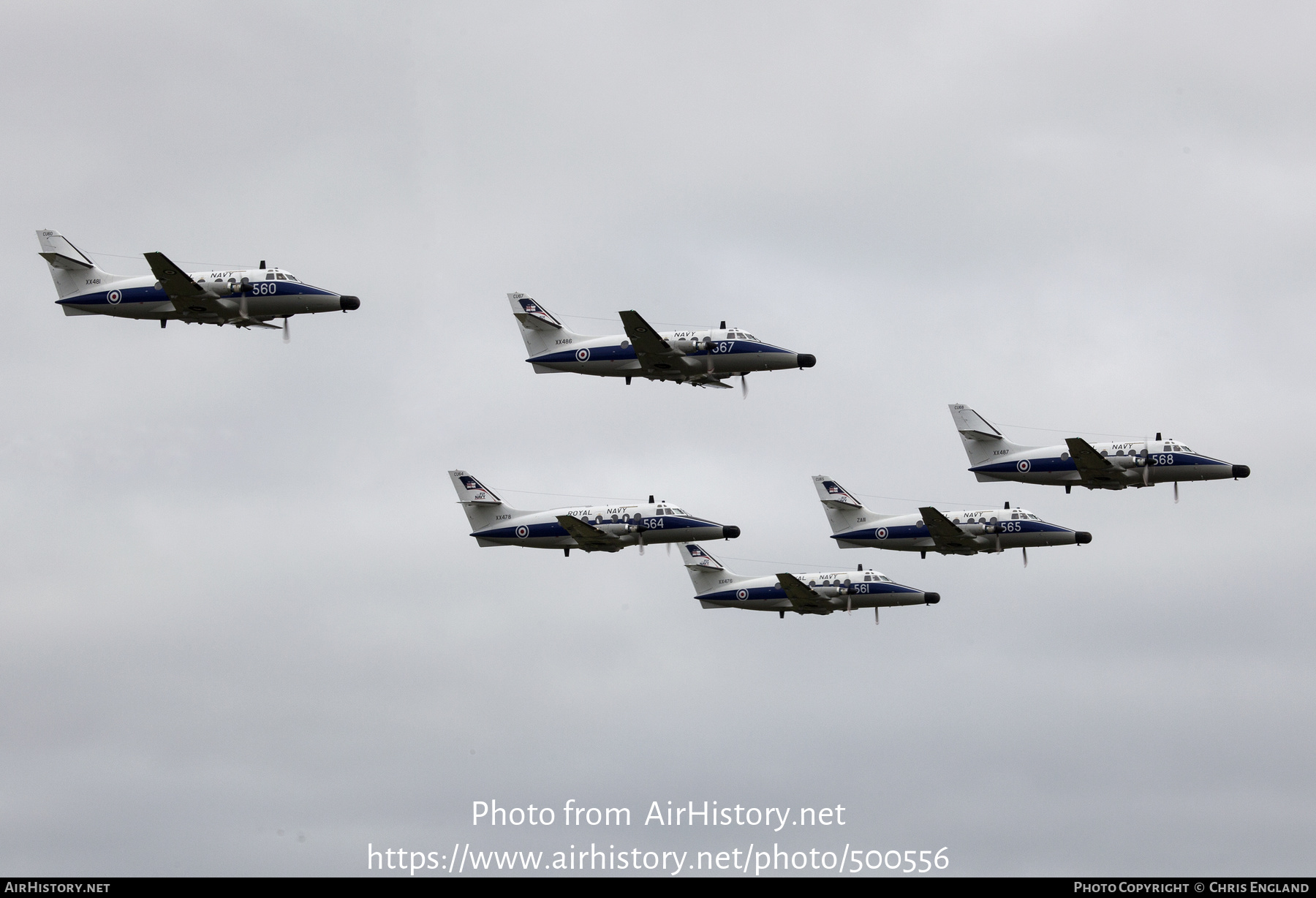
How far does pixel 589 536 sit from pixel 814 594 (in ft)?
64.2

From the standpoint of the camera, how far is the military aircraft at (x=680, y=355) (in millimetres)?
118625

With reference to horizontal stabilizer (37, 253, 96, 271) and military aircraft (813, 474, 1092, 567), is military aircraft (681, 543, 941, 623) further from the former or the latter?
horizontal stabilizer (37, 253, 96, 271)

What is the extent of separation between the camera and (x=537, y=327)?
125500 millimetres

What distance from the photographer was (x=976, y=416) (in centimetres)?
13325

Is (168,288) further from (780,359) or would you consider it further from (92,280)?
(780,359)

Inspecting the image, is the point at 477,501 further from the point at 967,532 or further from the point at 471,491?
Answer: the point at 967,532

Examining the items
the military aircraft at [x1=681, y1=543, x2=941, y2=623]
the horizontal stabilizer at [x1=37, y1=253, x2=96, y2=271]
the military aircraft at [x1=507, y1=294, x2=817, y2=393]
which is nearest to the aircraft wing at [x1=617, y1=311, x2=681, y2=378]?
the military aircraft at [x1=507, y1=294, x2=817, y2=393]

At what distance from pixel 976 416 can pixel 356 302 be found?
1736 inches

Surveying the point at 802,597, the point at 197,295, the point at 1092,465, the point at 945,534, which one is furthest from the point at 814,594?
the point at 197,295

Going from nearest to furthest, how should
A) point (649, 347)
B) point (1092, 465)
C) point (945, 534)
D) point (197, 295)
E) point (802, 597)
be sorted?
1. point (197, 295)
2. point (649, 347)
3. point (1092, 465)
4. point (945, 534)
5. point (802, 597)

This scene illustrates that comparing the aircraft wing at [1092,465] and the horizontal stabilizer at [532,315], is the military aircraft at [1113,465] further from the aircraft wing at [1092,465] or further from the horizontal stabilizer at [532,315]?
the horizontal stabilizer at [532,315]

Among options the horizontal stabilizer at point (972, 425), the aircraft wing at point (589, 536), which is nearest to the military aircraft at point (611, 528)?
the aircraft wing at point (589, 536)
